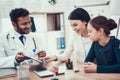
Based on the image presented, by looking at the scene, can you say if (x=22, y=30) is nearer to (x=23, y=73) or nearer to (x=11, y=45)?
A: (x=11, y=45)

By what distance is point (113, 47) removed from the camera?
1688 millimetres

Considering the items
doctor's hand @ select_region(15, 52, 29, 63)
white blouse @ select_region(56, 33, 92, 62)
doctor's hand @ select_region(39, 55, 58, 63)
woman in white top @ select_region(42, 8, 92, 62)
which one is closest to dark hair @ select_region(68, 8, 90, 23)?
woman in white top @ select_region(42, 8, 92, 62)

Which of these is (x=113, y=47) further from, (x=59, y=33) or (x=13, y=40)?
A: (x=59, y=33)

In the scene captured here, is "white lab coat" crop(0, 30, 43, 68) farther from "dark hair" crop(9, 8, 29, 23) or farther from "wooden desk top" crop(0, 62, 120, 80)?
"wooden desk top" crop(0, 62, 120, 80)

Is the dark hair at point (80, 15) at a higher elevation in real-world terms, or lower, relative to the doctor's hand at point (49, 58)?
higher

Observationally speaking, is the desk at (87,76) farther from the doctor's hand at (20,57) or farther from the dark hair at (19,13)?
the dark hair at (19,13)

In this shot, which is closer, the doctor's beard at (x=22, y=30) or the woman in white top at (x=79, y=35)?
the woman in white top at (x=79, y=35)

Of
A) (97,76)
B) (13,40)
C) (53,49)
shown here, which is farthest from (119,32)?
(53,49)

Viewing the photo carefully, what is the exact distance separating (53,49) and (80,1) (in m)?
1.07

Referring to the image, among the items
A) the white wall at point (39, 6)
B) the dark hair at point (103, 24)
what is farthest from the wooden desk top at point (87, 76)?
the white wall at point (39, 6)

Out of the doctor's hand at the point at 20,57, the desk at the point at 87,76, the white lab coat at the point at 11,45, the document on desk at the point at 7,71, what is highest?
the white lab coat at the point at 11,45

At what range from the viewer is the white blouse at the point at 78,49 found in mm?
2057

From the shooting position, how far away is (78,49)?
2.15m

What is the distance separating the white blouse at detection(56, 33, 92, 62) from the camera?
2.06 metres
